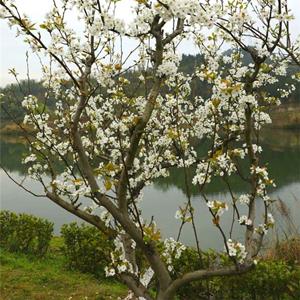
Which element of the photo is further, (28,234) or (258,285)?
(28,234)

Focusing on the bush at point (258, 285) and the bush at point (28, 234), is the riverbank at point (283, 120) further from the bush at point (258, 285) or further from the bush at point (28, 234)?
the bush at point (258, 285)

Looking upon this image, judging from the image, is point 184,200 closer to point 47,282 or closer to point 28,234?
point 28,234

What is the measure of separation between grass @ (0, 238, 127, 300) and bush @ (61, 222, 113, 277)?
166mm

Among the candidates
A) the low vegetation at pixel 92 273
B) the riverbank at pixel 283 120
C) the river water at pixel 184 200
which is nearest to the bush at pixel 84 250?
the low vegetation at pixel 92 273

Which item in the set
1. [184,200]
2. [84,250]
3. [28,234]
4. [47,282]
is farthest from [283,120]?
[47,282]

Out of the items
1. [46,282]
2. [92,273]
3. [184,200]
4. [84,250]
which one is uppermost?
[184,200]

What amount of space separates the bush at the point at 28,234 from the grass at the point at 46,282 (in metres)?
0.24

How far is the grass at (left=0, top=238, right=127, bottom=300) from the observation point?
6.30 metres

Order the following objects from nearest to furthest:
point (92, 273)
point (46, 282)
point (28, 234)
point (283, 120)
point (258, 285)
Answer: point (258, 285) → point (46, 282) → point (92, 273) → point (28, 234) → point (283, 120)

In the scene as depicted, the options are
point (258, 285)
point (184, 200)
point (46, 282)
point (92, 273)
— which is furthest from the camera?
point (184, 200)

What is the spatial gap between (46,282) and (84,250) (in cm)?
84

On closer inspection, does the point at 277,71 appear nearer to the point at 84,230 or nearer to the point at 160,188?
the point at 84,230

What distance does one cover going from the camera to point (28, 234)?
821 centimetres

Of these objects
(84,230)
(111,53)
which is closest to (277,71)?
(111,53)
